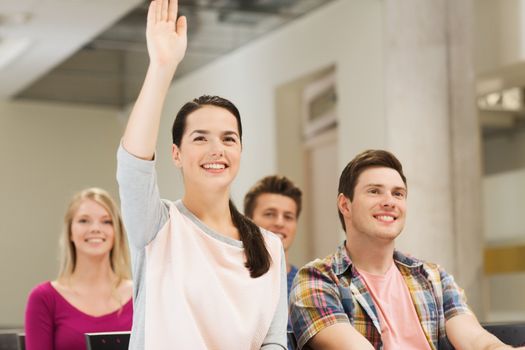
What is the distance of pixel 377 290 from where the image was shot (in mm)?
3018

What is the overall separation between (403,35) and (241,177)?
137 inches

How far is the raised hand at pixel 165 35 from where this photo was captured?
226 centimetres

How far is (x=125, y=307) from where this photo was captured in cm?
438

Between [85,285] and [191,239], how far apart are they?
2.20 meters

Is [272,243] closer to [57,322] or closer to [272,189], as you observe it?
[57,322]

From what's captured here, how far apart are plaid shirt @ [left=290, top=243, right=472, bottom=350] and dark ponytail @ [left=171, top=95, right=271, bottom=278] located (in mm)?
544

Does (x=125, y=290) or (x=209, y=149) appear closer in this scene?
(x=209, y=149)

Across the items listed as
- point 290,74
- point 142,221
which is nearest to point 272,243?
point 142,221

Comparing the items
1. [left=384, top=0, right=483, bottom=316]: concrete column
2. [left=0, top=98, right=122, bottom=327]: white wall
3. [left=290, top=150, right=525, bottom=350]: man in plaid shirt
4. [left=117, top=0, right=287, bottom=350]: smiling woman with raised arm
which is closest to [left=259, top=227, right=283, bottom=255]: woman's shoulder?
[left=117, top=0, right=287, bottom=350]: smiling woman with raised arm

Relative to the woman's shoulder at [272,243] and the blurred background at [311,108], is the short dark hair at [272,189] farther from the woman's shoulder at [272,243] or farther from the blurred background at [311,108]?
the blurred background at [311,108]

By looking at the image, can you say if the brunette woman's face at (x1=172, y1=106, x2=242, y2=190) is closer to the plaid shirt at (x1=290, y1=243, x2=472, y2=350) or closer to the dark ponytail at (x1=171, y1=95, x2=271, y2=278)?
the dark ponytail at (x1=171, y1=95, x2=271, y2=278)

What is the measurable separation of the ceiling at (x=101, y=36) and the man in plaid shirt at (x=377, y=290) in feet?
17.4

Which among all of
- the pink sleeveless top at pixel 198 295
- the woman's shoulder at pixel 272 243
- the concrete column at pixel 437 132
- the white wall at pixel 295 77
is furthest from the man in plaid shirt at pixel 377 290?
the white wall at pixel 295 77

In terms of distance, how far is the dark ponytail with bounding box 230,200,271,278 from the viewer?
238cm
